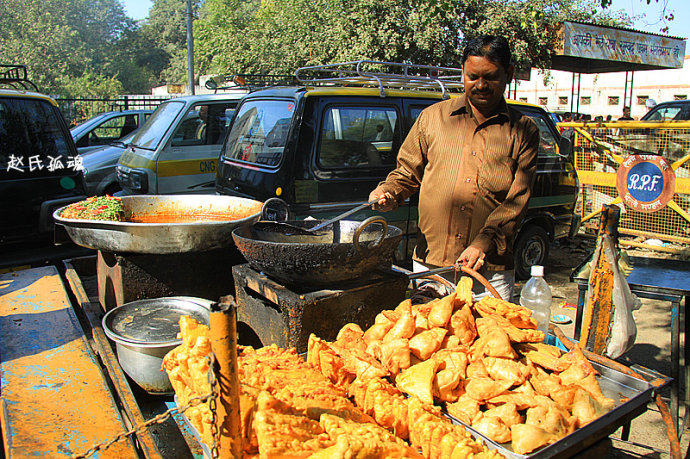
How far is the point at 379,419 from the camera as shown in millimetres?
1457

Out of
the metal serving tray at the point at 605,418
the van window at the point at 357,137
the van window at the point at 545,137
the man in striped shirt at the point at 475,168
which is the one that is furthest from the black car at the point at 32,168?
the van window at the point at 545,137

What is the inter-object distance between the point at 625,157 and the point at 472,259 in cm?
607

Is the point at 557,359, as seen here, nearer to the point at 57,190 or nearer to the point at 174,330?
the point at 174,330

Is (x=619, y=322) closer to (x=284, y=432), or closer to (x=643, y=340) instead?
(x=284, y=432)

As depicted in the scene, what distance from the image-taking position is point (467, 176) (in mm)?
2760

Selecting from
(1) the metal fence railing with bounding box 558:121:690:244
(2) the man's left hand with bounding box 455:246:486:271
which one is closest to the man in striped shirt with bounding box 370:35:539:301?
(2) the man's left hand with bounding box 455:246:486:271

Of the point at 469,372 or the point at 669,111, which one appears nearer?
the point at 469,372

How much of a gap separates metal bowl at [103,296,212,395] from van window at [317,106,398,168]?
2.56 metres

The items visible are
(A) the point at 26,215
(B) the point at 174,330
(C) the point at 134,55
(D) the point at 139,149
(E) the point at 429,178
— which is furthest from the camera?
(C) the point at 134,55

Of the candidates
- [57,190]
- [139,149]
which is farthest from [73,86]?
[57,190]

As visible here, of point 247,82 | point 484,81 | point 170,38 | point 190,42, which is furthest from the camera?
point 170,38

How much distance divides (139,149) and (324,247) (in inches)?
254

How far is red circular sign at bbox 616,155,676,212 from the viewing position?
15.8 ft

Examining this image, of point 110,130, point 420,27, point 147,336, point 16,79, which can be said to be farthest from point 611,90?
point 147,336
